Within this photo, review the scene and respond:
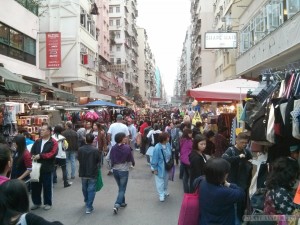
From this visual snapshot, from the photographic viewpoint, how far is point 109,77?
50.3 metres

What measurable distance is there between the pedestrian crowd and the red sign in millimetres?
9672

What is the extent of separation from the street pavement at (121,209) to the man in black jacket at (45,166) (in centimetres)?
24

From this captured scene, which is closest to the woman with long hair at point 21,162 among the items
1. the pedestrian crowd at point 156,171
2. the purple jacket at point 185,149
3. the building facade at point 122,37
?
the pedestrian crowd at point 156,171

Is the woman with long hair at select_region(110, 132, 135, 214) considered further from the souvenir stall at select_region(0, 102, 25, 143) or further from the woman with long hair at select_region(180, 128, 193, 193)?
the souvenir stall at select_region(0, 102, 25, 143)

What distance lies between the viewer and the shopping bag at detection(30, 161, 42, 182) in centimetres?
773

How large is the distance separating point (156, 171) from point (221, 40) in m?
16.0

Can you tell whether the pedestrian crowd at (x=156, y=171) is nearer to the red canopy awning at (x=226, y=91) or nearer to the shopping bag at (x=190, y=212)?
the shopping bag at (x=190, y=212)

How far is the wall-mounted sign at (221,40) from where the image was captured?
23016mm

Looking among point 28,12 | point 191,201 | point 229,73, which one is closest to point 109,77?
point 229,73

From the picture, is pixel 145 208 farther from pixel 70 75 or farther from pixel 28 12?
pixel 70 75

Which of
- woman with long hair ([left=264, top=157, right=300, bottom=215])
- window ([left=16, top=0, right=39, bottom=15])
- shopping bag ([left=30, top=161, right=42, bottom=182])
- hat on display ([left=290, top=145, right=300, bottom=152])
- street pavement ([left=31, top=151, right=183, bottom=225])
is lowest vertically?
street pavement ([left=31, top=151, right=183, bottom=225])

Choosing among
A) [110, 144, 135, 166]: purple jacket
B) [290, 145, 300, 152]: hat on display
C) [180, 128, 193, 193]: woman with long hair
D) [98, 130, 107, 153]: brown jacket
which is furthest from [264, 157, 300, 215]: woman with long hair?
[98, 130, 107, 153]: brown jacket

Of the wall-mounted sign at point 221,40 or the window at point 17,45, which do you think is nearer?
the window at point 17,45

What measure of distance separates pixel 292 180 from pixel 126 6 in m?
70.3
